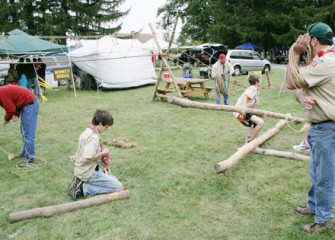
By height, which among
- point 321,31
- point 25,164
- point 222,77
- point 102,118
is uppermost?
point 321,31

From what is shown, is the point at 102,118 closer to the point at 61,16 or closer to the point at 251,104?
the point at 251,104

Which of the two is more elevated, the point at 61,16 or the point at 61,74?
the point at 61,16

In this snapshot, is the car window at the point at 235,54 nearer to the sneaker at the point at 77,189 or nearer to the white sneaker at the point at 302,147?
the white sneaker at the point at 302,147

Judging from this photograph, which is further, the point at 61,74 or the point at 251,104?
the point at 61,74

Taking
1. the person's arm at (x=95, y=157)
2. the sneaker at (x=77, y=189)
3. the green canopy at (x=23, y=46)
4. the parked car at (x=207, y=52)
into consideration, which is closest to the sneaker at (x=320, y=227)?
the person's arm at (x=95, y=157)

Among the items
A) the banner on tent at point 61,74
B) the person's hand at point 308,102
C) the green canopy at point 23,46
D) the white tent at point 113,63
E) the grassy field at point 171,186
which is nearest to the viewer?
the person's hand at point 308,102

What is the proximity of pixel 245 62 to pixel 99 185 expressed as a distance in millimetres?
18737

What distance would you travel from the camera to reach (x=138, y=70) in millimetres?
17172

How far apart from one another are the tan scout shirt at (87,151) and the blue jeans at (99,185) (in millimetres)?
68

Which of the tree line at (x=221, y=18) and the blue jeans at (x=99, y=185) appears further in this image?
the tree line at (x=221, y=18)

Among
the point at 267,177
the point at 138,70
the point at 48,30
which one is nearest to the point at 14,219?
the point at 267,177

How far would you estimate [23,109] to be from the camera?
572 centimetres

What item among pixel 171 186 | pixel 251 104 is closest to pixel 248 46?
pixel 251 104

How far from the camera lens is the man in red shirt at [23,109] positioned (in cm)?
540
